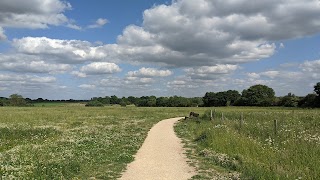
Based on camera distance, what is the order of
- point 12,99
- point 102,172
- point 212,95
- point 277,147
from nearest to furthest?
point 102,172 < point 277,147 < point 212,95 < point 12,99

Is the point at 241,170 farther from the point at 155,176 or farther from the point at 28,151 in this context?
the point at 28,151

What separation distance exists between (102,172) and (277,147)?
7.82 meters

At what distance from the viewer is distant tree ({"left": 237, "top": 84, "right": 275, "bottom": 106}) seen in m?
141

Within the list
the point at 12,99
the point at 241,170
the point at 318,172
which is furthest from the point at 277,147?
the point at 12,99

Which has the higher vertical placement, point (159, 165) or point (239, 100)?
point (239, 100)

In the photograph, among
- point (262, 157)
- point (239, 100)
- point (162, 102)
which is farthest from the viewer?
point (162, 102)

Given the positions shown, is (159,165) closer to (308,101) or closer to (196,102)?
(308,101)

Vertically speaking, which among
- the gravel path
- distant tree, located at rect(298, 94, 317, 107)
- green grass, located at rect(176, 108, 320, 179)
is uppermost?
distant tree, located at rect(298, 94, 317, 107)

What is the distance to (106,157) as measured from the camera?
56.0 ft

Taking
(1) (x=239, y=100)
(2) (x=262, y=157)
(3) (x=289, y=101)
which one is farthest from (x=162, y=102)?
(2) (x=262, y=157)

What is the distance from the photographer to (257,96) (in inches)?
5856

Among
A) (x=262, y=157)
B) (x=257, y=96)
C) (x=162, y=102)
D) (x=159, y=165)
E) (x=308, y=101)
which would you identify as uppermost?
(x=257, y=96)

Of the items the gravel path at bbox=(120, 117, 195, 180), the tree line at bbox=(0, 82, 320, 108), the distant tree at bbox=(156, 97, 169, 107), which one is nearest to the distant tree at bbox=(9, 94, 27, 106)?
the tree line at bbox=(0, 82, 320, 108)

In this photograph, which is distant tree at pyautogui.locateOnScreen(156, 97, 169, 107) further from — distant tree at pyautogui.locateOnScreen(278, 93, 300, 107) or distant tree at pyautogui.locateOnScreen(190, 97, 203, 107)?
distant tree at pyautogui.locateOnScreen(278, 93, 300, 107)
